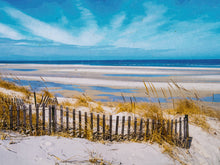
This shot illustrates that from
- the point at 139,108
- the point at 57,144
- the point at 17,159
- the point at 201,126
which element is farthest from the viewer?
the point at 139,108

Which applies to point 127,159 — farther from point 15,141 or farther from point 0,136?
point 0,136

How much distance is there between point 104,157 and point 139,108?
2.78 metres

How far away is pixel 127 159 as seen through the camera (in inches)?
112

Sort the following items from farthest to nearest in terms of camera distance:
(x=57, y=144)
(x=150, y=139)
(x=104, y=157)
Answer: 1. (x=150, y=139)
2. (x=57, y=144)
3. (x=104, y=157)

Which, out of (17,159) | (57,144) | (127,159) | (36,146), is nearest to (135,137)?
(127,159)

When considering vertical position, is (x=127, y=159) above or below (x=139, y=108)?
below

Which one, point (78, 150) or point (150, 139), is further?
point (150, 139)

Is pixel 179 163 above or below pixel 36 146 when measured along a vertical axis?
below

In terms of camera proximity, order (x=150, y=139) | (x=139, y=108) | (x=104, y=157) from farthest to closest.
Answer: (x=139, y=108) → (x=150, y=139) → (x=104, y=157)

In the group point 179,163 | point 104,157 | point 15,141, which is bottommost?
point 179,163

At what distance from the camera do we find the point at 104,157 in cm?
281

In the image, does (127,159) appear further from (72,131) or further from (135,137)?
(72,131)

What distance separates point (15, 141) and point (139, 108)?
370 cm

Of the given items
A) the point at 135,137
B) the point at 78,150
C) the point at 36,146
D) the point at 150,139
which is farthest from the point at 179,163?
the point at 36,146
